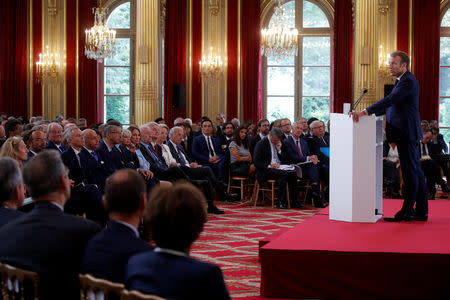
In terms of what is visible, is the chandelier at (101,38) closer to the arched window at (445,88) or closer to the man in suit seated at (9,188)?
the arched window at (445,88)

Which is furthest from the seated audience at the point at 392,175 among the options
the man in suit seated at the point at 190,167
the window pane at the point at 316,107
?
the window pane at the point at 316,107

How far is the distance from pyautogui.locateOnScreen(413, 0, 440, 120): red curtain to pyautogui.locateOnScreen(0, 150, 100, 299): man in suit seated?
1320cm

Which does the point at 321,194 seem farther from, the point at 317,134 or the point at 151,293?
the point at 151,293

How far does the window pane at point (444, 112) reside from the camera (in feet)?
50.2

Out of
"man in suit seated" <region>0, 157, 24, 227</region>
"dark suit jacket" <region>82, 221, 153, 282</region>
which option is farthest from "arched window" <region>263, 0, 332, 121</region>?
"dark suit jacket" <region>82, 221, 153, 282</region>

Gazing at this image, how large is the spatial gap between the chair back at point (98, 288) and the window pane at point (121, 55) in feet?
46.3

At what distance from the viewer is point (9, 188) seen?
2.77 metres

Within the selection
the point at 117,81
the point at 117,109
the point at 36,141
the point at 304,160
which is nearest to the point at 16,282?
the point at 36,141

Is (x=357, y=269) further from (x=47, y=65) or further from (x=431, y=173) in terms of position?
(x=47, y=65)

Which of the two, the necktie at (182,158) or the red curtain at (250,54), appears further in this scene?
the red curtain at (250,54)

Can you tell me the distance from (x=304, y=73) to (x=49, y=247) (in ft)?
45.2

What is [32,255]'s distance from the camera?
2258 mm

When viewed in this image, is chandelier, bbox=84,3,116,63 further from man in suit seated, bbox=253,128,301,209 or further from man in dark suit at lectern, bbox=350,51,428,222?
man in dark suit at lectern, bbox=350,51,428,222

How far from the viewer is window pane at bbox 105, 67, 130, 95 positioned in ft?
51.5
